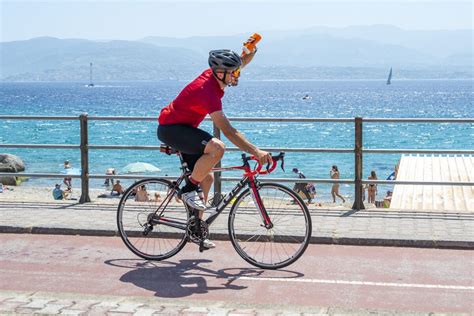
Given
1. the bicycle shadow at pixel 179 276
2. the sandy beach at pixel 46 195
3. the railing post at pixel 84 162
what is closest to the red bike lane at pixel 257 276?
the bicycle shadow at pixel 179 276

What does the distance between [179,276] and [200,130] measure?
1.25 meters

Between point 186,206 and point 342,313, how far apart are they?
7.58 feet

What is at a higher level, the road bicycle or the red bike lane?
the road bicycle

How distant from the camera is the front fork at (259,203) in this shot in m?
7.94

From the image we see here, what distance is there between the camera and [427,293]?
23.0 ft

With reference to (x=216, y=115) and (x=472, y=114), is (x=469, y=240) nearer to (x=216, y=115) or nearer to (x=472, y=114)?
(x=216, y=115)

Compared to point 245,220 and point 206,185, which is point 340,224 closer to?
point 245,220

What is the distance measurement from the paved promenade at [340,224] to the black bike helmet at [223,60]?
Answer: 2.03m

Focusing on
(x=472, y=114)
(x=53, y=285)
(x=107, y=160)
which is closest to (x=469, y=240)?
(x=53, y=285)

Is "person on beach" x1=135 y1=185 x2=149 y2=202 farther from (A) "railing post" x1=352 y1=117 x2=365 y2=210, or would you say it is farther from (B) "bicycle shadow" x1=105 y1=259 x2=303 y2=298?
(A) "railing post" x1=352 y1=117 x2=365 y2=210

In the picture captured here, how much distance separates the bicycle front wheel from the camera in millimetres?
7949

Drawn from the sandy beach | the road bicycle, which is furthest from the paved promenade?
the road bicycle

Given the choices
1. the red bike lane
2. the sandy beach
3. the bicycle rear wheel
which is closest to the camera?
the red bike lane

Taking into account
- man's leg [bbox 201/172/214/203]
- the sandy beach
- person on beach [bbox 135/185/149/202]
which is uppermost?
man's leg [bbox 201/172/214/203]
